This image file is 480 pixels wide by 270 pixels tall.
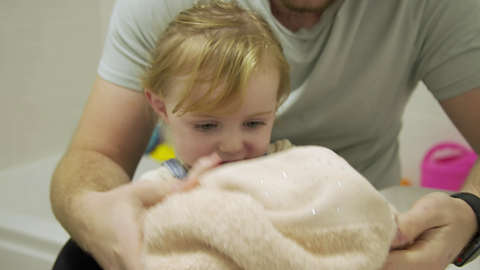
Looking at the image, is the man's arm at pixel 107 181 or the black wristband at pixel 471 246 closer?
the man's arm at pixel 107 181

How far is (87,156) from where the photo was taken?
672 millimetres

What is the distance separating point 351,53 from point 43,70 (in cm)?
111

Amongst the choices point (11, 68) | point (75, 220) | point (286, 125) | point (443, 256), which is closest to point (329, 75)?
point (286, 125)

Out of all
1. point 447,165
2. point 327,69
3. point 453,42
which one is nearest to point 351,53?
point 327,69

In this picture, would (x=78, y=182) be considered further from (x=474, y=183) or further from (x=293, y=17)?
(x=474, y=183)

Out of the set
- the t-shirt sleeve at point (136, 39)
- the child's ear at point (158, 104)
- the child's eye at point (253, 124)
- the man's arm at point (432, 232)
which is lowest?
the man's arm at point (432, 232)

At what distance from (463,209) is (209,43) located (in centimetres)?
38

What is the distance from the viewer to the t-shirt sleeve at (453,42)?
69 centimetres

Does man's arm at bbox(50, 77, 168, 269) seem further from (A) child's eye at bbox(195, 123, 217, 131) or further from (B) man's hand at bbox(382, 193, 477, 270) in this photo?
(B) man's hand at bbox(382, 193, 477, 270)

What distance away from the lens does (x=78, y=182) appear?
1.96ft

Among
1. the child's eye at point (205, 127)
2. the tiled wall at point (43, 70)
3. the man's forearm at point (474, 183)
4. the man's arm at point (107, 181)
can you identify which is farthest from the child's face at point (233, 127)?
the tiled wall at point (43, 70)

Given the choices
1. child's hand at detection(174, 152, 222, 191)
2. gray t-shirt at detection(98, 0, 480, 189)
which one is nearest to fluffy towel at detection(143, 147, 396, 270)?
child's hand at detection(174, 152, 222, 191)

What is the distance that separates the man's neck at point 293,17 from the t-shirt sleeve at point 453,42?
20cm

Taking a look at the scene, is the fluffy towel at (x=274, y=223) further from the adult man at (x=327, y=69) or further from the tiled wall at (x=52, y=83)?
the tiled wall at (x=52, y=83)
